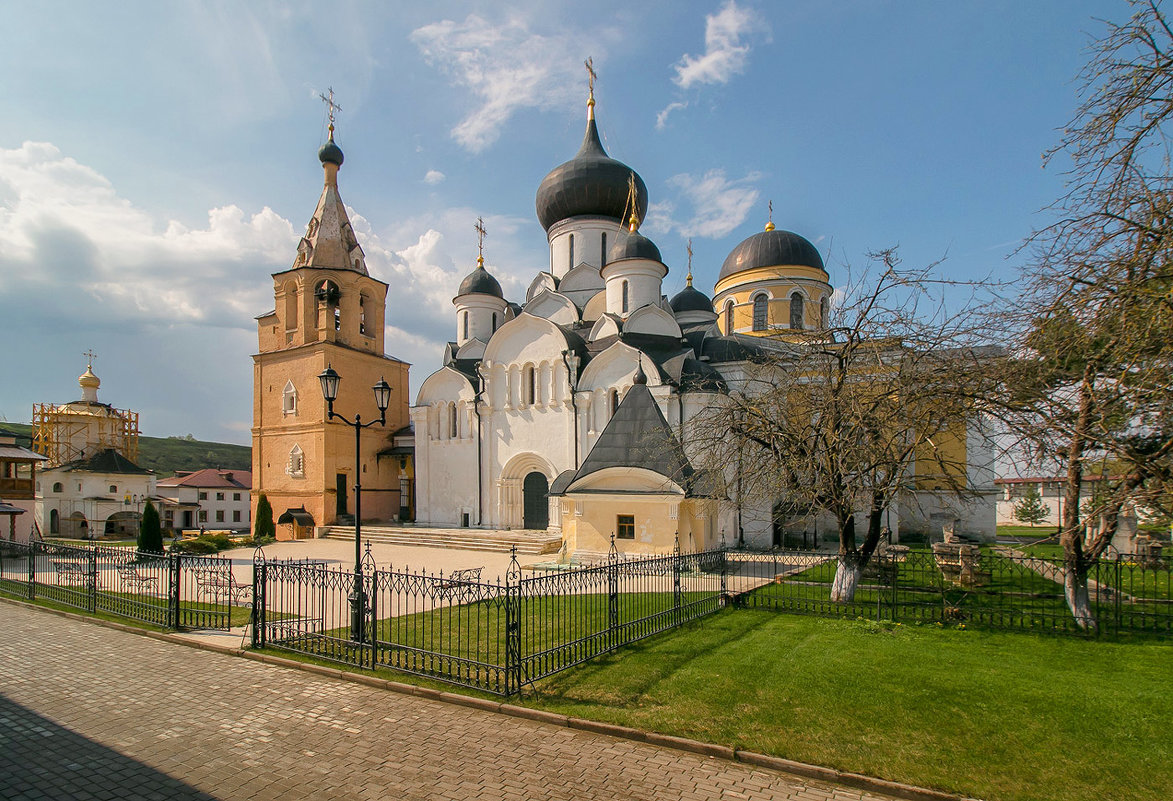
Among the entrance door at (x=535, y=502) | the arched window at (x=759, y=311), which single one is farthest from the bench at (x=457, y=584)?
the arched window at (x=759, y=311)

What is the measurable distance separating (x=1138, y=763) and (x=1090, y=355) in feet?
13.5

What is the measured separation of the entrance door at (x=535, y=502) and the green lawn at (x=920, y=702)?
14776 millimetres

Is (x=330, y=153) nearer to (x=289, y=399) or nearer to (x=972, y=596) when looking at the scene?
(x=289, y=399)

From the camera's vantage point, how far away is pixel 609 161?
27.1 meters

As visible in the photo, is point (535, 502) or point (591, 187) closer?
point (535, 502)

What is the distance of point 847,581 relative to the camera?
34.2 feet

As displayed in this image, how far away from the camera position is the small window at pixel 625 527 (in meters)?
14.6

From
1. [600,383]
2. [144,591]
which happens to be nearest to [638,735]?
[144,591]

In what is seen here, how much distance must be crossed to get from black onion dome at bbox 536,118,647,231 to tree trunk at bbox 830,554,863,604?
788 inches

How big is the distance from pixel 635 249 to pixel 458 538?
41.3 ft

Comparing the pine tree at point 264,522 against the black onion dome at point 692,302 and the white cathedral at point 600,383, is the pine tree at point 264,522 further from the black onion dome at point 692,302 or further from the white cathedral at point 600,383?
the black onion dome at point 692,302

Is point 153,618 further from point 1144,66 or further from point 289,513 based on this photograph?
point 289,513

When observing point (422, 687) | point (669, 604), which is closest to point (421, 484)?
point (669, 604)

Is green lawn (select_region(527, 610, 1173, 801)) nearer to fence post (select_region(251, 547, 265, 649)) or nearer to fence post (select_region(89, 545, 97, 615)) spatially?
fence post (select_region(251, 547, 265, 649))
